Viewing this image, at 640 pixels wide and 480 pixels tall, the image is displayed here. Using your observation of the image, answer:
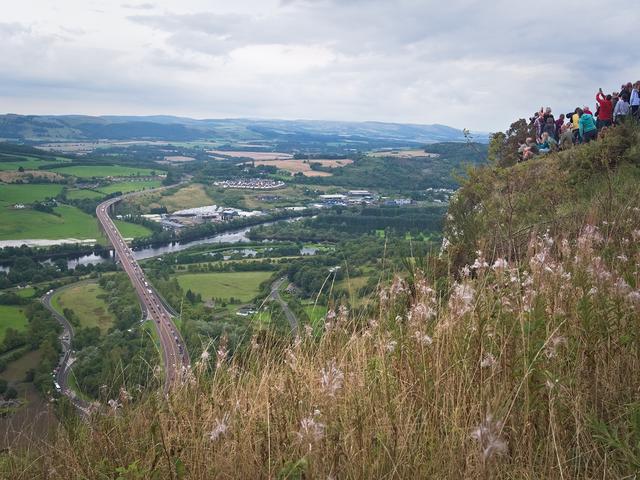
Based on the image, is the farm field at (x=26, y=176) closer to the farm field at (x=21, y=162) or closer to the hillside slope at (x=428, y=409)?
the farm field at (x=21, y=162)

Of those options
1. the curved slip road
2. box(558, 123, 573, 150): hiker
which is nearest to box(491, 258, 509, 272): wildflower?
box(558, 123, 573, 150): hiker

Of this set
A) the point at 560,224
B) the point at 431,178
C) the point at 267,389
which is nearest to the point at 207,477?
the point at 267,389

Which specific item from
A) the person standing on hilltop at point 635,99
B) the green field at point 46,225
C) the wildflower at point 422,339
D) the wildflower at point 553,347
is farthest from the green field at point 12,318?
the wildflower at point 553,347

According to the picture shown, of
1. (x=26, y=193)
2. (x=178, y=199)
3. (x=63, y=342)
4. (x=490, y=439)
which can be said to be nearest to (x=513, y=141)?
(x=490, y=439)

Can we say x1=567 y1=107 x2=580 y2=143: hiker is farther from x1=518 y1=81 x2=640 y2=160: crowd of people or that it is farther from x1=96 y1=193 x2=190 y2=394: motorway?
x1=96 y1=193 x2=190 y2=394: motorway

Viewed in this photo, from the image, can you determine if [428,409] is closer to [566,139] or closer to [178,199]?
[566,139]
